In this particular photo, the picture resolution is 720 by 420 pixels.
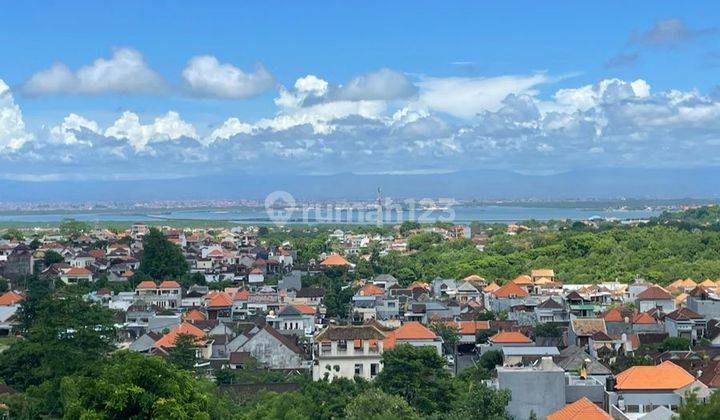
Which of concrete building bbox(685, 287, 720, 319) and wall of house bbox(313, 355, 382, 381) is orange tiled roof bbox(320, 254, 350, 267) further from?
wall of house bbox(313, 355, 382, 381)

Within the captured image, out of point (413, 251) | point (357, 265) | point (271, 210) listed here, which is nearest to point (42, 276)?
point (357, 265)

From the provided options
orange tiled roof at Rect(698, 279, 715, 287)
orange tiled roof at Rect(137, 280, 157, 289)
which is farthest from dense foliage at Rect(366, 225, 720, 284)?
orange tiled roof at Rect(137, 280, 157, 289)

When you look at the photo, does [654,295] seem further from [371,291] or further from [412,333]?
[412,333]

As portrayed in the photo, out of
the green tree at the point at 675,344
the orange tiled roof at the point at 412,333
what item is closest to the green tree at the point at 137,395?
the orange tiled roof at the point at 412,333

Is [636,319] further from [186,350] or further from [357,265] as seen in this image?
[357,265]

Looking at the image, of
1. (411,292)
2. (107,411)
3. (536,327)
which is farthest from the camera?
(411,292)
